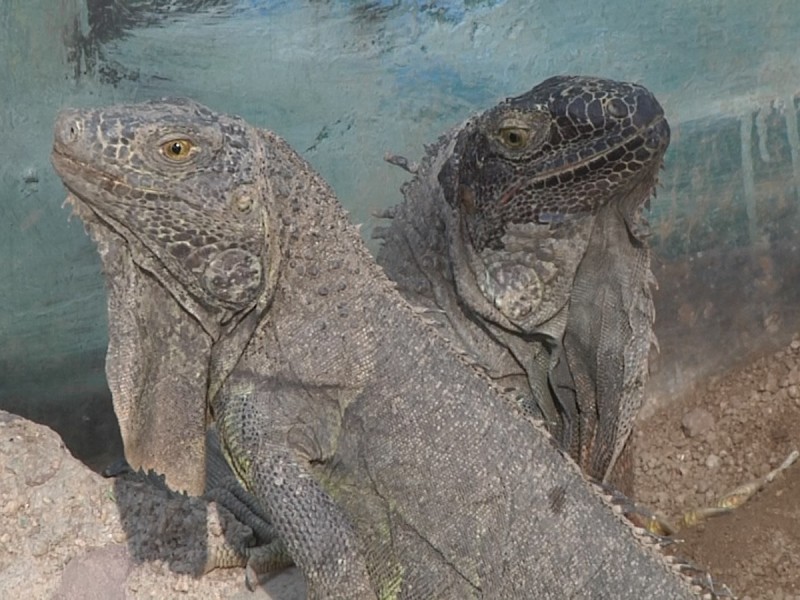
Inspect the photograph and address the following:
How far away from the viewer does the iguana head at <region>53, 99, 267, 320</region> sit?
311 cm

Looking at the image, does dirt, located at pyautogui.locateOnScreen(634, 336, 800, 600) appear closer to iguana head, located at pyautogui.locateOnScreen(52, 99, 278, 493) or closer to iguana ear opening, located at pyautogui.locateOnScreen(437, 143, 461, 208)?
iguana ear opening, located at pyautogui.locateOnScreen(437, 143, 461, 208)

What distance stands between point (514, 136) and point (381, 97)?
1.48 meters

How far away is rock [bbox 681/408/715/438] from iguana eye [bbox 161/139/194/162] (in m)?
3.49

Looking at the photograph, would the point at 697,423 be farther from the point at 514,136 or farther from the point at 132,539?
the point at 132,539

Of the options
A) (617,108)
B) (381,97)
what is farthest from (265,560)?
(381,97)

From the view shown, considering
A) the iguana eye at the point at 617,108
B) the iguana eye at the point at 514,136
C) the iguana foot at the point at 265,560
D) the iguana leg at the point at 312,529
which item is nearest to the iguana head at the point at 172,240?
the iguana leg at the point at 312,529

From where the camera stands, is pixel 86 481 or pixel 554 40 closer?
pixel 86 481

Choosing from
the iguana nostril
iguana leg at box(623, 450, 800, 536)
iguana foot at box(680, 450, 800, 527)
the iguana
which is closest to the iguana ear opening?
the iguana

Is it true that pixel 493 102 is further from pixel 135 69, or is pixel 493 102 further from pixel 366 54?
pixel 135 69

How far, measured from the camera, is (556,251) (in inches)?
154

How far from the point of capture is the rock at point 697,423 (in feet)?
19.2

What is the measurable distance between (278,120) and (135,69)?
0.60 metres

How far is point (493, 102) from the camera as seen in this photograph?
5.31 meters

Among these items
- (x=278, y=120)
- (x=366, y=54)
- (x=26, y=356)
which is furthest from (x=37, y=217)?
(x=366, y=54)
